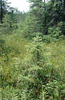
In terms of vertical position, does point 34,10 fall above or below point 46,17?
above

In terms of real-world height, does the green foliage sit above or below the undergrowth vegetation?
above

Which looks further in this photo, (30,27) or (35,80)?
(30,27)

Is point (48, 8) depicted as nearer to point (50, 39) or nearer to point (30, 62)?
point (50, 39)

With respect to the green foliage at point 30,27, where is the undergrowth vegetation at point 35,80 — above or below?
below

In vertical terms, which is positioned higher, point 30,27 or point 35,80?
point 30,27

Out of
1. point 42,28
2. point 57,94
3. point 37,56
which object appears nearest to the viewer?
point 57,94

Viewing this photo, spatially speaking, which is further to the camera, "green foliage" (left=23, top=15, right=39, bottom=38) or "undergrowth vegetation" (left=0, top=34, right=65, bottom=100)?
"green foliage" (left=23, top=15, right=39, bottom=38)

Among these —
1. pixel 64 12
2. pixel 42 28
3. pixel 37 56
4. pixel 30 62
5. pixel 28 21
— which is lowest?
pixel 30 62

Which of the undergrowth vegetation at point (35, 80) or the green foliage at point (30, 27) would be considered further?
the green foliage at point (30, 27)

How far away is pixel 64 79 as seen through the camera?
106 inches

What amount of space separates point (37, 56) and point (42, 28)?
7.85 metres

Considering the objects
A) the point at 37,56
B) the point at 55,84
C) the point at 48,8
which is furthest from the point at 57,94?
the point at 48,8

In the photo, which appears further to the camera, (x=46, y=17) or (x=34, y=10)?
(x=46, y=17)

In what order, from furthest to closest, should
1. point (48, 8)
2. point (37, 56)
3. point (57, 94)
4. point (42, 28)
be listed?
point (42, 28) < point (48, 8) < point (37, 56) < point (57, 94)
